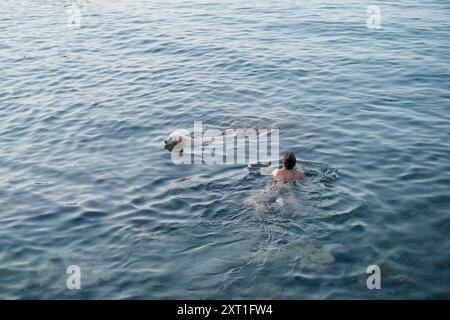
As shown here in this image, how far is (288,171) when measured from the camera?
12812 mm

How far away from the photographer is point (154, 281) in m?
10.0

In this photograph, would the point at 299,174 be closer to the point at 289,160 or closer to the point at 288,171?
the point at 288,171

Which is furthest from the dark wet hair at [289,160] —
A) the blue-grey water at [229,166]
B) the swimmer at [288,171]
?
the blue-grey water at [229,166]

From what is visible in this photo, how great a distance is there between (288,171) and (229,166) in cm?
225

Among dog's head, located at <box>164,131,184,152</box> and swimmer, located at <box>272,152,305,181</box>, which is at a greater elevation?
dog's head, located at <box>164,131,184,152</box>

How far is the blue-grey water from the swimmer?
350 millimetres

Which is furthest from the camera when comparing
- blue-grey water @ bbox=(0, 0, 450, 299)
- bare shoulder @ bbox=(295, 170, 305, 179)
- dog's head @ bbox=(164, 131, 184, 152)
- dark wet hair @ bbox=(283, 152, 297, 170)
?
dog's head @ bbox=(164, 131, 184, 152)

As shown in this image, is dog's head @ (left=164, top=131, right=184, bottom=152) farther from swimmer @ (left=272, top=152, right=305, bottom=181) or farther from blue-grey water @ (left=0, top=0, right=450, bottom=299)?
swimmer @ (left=272, top=152, right=305, bottom=181)

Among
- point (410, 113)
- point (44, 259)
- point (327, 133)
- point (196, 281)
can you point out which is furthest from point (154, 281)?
point (410, 113)

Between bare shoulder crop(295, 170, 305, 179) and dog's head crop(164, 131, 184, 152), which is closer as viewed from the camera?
bare shoulder crop(295, 170, 305, 179)

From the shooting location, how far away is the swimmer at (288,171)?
12680 millimetres

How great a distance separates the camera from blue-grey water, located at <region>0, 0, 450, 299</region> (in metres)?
10.2

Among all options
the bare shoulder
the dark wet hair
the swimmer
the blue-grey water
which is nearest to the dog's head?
the blue-grey water
